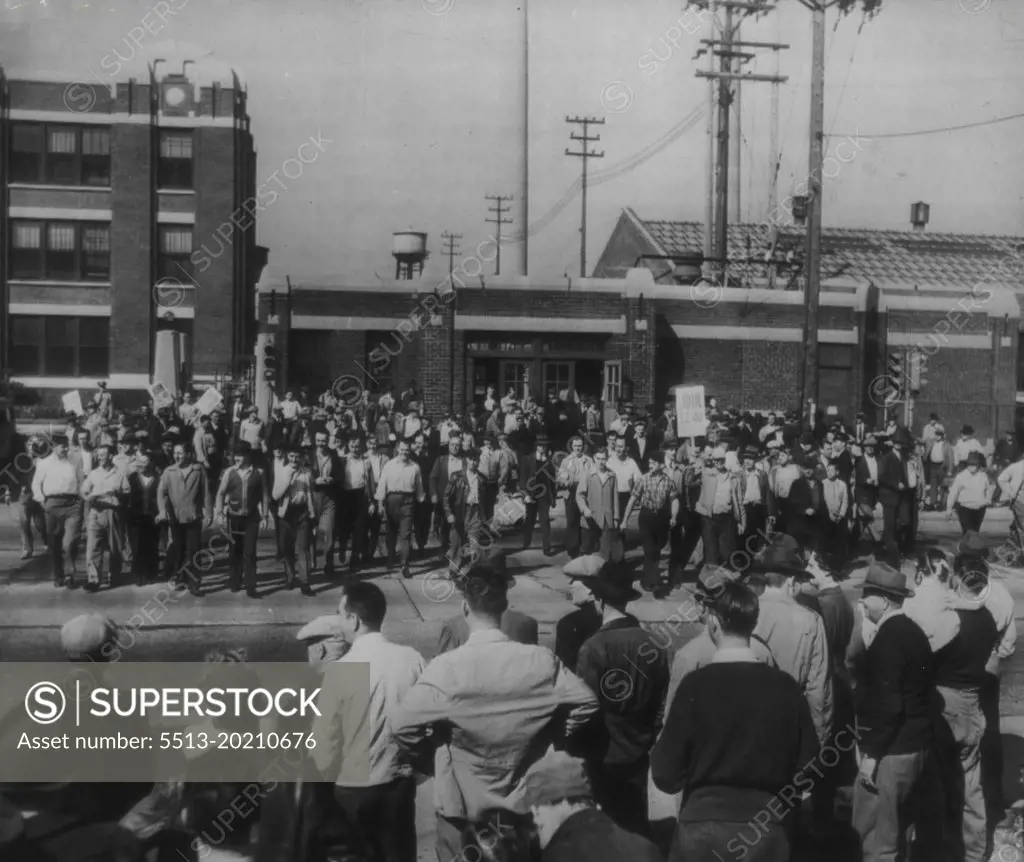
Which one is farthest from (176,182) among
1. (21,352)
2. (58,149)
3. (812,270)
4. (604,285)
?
(812,270)

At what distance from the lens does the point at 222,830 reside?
4.37m

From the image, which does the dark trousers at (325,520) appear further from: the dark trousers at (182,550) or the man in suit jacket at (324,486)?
the dark trousers at (182,550)

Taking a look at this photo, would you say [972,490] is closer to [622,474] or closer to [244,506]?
[622,474]

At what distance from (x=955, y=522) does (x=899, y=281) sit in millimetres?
20273

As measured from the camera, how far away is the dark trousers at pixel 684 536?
1390 cm

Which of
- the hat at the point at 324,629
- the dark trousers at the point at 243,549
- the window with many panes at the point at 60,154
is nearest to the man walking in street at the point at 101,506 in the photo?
the dark trousers at the point at 243,549

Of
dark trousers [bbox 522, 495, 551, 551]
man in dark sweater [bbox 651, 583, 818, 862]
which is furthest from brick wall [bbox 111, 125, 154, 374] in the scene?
man in dark sweater [bbox 651, 583, 818, 862]

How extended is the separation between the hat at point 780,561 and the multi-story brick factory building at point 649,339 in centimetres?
2114

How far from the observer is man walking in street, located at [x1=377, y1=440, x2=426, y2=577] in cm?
1383

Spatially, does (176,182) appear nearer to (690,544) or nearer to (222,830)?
(690,544)

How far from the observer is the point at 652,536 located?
528 inches

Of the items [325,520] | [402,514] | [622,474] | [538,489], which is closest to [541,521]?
[538,489]

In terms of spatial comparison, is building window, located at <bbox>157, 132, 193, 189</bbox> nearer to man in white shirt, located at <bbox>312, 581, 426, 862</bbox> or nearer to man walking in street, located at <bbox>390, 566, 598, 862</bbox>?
man in white shirt, located at <bbox>312, 581, 426, 862</bbox>

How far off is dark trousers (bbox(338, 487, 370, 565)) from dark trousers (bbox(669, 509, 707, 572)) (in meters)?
3.81
